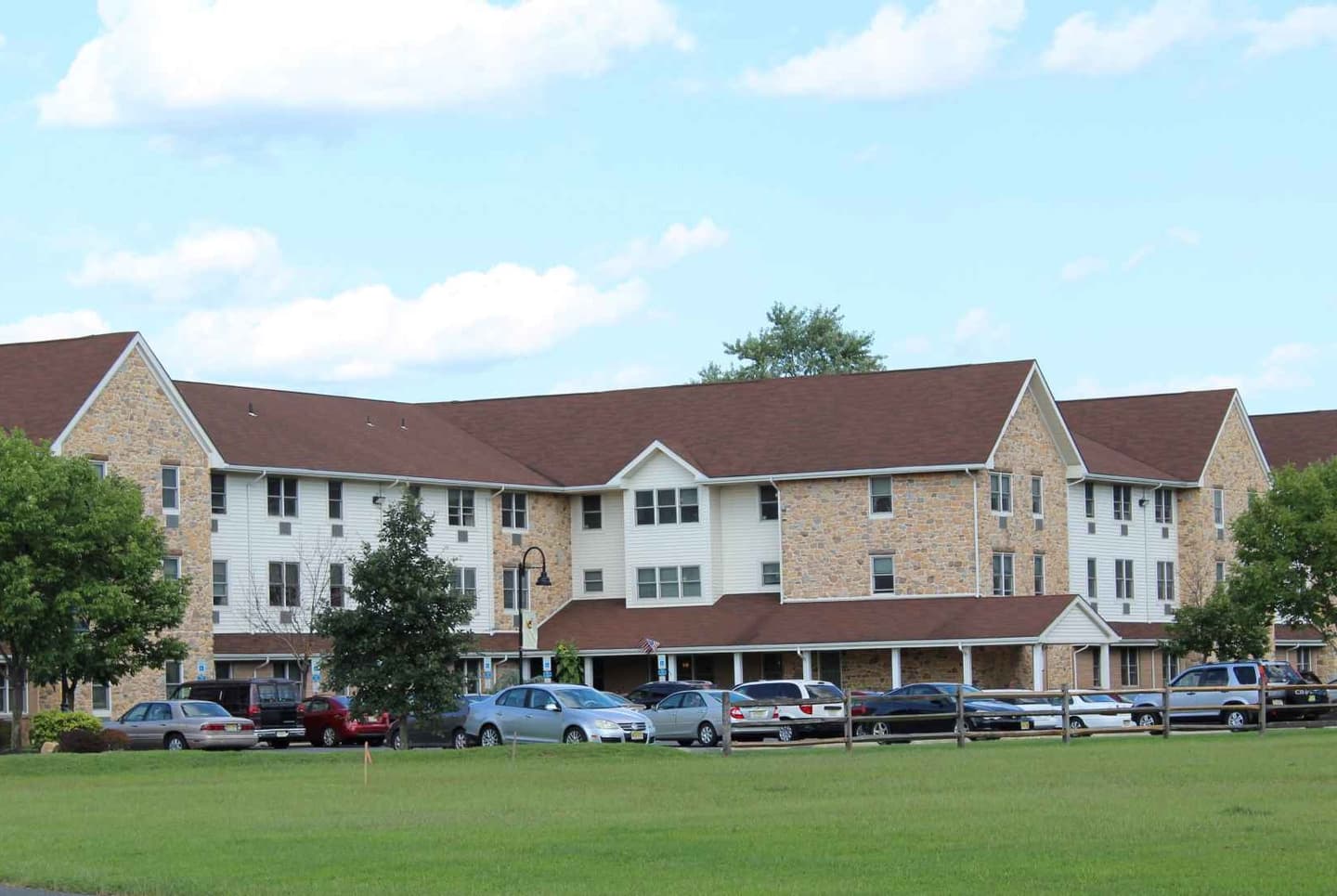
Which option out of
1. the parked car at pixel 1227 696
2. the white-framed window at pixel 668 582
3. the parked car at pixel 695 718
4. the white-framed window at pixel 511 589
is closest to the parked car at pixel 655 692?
the parked car at pixel 695 718

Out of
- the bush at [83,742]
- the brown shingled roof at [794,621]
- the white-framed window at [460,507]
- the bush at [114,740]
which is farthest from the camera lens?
the white-framed window at [460,507]

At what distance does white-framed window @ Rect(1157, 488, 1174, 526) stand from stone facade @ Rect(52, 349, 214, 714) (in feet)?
115

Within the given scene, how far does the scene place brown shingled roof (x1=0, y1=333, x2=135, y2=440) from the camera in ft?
185

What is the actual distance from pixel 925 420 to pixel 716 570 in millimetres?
8725

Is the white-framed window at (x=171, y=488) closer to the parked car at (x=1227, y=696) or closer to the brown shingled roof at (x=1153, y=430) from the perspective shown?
the parked car at (x=1227, y=696)

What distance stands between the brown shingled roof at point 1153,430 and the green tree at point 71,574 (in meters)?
37.7

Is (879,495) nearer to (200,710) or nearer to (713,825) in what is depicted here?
(200,710)

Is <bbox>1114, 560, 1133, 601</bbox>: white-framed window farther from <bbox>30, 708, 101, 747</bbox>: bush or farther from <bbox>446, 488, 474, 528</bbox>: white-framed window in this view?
<bbox>30, 708, 101, 747</bbox>: bush

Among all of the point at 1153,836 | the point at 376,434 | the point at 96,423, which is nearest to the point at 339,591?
the point at 376,434

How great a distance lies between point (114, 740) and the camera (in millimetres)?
46719

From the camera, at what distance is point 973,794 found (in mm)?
26266

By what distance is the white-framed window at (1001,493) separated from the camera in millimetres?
67875

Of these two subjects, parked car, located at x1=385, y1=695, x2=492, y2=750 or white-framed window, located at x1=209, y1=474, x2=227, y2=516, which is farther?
white-framed window, located at x1=209, y1=474, x2=227, y2=516

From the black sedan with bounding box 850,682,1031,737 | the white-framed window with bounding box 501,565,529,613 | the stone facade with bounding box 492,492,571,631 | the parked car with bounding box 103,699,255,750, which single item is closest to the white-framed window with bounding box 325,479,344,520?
the stone facade with bounding box 492,492,571,631
